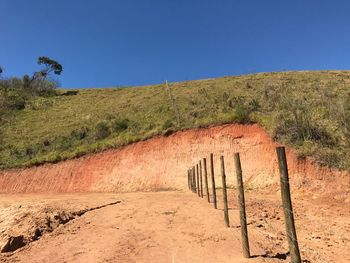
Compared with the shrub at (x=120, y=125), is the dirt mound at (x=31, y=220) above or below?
below

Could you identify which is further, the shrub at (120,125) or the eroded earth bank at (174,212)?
the shrub at (120,125)

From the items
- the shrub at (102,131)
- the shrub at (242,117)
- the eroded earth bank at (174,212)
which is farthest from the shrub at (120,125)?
the shrub at (242,117)

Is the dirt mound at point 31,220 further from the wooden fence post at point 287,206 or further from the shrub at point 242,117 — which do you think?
the shrub at point 242,117

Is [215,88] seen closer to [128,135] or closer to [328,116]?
[128,135]

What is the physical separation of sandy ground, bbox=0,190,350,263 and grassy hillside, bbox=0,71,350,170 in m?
5.95

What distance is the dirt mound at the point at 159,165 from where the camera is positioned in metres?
22.6

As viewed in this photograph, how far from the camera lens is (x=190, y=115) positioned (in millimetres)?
31578

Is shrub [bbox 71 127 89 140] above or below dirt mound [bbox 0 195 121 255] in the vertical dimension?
above

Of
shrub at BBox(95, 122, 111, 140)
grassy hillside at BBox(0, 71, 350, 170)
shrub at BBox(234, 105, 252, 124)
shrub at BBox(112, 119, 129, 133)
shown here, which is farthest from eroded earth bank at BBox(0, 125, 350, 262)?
shrub at BBox(112, 119, 129, 133)

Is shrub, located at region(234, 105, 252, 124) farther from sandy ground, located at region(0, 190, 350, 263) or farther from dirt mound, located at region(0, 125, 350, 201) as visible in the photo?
sandy ground, located at region(0, 190, 350, 263)

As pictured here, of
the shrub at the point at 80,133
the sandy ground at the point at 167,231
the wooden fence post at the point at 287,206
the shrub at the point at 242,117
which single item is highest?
the shrub at the point at 80,133

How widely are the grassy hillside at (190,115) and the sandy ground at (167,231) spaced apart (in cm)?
595

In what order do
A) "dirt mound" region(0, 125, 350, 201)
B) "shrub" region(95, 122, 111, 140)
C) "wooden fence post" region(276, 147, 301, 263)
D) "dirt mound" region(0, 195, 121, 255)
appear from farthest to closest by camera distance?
1. "shrub" region(95, 122, 111, 140)
2. "dirt mound" region(0, 125, 350, 201)
3. "dirt mound" region(0, 195, 121, 255)
4. "wooden fence post" region(276, 147, 301, 263)

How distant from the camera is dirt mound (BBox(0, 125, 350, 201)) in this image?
22594 millimetres
